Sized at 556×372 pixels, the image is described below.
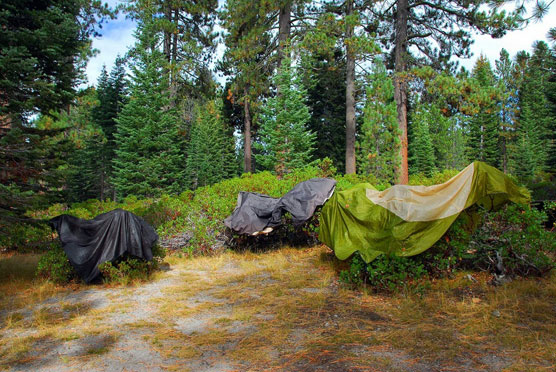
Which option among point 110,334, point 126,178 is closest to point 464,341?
point 110,334

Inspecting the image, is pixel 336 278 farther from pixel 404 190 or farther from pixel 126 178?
pixel 126 178

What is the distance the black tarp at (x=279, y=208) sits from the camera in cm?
697

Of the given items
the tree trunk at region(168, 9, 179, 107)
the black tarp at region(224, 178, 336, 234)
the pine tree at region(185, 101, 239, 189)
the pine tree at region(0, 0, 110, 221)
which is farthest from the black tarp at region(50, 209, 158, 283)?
the pine tree at region(185, 101, 239, 189)

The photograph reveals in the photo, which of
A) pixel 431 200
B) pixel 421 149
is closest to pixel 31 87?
pixel 431 200

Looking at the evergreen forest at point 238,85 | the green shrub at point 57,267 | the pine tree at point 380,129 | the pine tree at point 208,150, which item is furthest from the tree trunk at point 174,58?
the green shrub at point 57,267

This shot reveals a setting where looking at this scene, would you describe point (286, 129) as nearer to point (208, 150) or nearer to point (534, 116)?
point (208, 150)

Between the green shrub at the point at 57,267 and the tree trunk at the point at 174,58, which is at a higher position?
the tree trunk at the point at 174,58

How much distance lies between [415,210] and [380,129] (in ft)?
31.5

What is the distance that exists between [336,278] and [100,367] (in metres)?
3.65

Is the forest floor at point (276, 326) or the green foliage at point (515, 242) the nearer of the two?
the forest floor at point (276, 326)

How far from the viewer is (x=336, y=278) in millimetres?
5441

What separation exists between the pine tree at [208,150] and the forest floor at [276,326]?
78.6 feet

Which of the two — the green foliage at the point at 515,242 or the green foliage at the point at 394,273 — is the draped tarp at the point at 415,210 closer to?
the green foliage at the point at 394,273

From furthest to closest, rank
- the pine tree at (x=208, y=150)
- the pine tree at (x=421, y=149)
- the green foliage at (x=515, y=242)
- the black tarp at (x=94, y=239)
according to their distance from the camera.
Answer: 1. the pine tree at (x=421, y=149)
2. the pine tree at (x=208, y=150)
3. the black tarp at (x=94, y=239)
4. the green foliage at (x=515, y=242)
